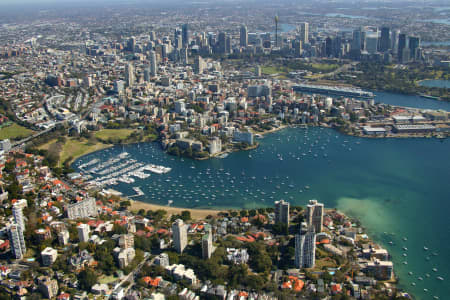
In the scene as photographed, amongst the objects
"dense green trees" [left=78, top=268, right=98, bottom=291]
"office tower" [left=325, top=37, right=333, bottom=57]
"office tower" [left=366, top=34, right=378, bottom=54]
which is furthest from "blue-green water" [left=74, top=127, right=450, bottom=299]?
"office tower" [left=366, top=34, right=378, bottom=54]

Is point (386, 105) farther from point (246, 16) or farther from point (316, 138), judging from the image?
point (246, 16)

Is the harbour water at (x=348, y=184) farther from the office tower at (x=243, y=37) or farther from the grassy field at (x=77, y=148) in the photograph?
the office tower at (x=243, y=37)

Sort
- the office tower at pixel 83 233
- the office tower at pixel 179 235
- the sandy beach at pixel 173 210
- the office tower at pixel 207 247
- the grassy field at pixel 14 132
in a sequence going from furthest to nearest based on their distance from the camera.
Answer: the grassy field at pixel 14 132 < the sandy beach at pixel 173 210 < the office tower at pixel 83 233 < the office tower at pixel 179 235 < the office tower at pixel 207 247

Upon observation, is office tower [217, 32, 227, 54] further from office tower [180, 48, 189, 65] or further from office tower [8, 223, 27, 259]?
office tower [8, 223, 27, 259]

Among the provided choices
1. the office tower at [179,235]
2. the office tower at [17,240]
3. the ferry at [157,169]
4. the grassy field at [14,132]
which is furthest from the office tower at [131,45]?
the office tower at [179,235]

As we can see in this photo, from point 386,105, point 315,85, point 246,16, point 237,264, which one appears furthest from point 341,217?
point 246,16

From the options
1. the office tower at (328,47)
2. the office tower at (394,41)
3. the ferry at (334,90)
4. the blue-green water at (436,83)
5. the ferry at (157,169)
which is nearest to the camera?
the ferry at (157,169)
